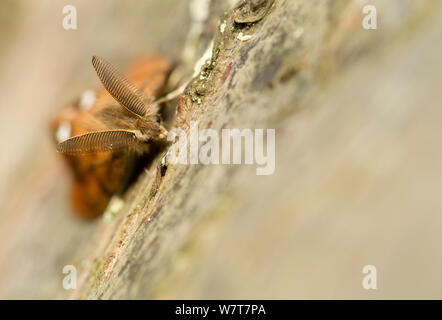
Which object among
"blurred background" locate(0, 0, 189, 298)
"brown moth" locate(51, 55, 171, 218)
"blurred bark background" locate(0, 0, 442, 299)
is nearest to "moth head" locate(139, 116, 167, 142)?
"brown moth" locate(51, 55, 171, 218)

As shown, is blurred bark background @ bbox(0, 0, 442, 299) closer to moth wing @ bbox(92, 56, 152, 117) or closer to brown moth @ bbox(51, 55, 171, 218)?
brown moth @ bbox(51, 55, 171, 218)

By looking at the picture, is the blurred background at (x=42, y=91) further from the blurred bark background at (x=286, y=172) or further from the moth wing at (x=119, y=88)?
the moth wing at (x=119, y=88)

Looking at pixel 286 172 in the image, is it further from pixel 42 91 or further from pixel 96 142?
pixel 42 91

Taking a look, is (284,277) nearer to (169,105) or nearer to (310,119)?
(310,119)

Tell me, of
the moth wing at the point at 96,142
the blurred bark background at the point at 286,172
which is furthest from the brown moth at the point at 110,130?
the blurred bark background at the point at 286,172

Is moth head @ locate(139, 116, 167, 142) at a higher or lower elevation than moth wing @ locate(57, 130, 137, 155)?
higher

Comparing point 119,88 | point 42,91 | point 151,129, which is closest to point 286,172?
point 151,129

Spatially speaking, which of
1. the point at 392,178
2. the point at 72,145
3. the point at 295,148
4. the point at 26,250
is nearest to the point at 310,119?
the point at 295,148
